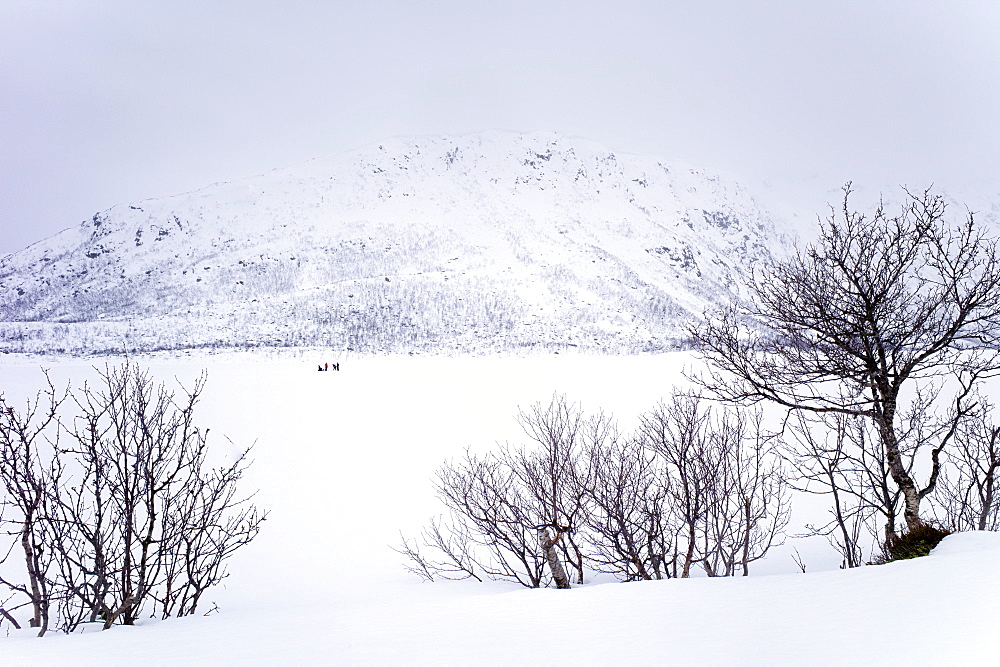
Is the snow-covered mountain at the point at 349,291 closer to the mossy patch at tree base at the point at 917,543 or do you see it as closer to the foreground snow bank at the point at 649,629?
the mossy patch at tree base at the point at 917,543

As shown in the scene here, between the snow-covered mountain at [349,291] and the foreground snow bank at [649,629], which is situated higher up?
the snow-covered mountain at [349,291]

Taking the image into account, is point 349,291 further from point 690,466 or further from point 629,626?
point 629,626

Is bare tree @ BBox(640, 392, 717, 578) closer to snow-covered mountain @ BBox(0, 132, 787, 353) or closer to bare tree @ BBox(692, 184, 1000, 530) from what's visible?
bare tree @ BBox(692, 184, 1000, 530)

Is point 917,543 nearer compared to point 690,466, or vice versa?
point 917,543

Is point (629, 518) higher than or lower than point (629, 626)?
lower

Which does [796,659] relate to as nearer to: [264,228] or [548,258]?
[548,258]

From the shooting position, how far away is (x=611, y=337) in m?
108

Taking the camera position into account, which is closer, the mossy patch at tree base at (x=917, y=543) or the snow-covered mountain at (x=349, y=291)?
the mossy patch at tree base at (x=917, y=543)

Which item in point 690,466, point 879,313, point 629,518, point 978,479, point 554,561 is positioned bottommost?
point 554,561

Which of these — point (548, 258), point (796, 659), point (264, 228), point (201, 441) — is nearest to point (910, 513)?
point (796, 659)

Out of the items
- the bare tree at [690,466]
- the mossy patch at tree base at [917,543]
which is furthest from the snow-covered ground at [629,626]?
the bare tree at [690,466]

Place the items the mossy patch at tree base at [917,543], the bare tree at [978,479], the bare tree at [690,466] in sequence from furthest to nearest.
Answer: the bare tree at [690,466] → the bare tree at [978,479] → the mossy patch at tree base at [917,543]

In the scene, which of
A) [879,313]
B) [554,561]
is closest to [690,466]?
[554,561]

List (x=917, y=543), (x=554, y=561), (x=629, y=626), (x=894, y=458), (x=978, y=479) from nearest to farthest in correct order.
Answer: (x=629, y=626)
(x=917, y=543)
(x=894, y=458)
(x=554, y=561)
(x=978, y=479)
